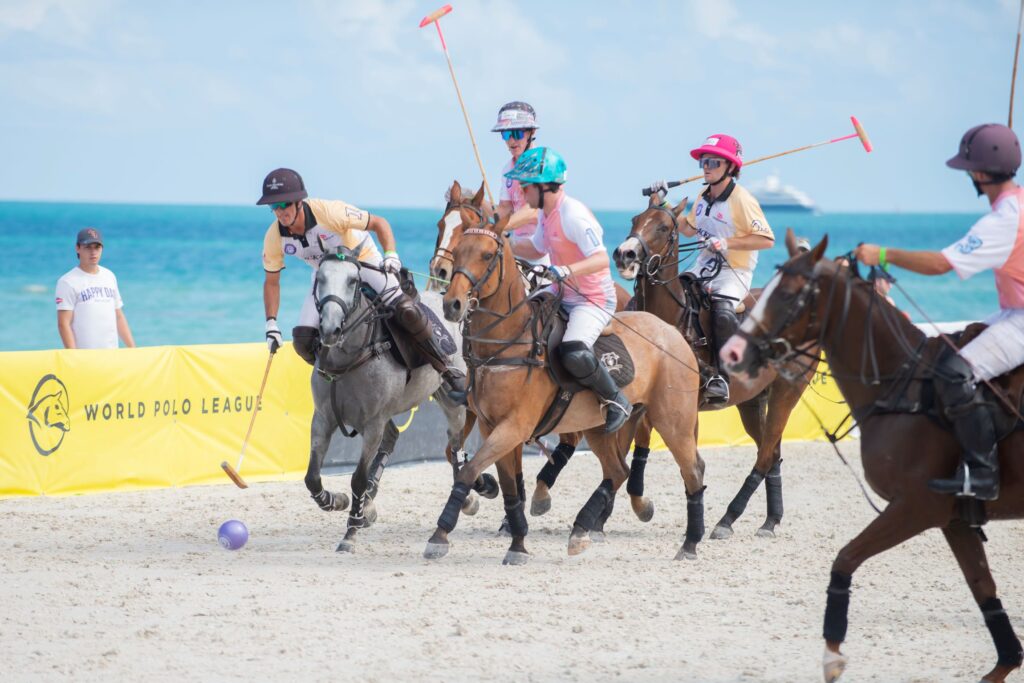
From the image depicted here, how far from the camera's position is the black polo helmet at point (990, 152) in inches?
245

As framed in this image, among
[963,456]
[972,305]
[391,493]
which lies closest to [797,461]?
[391,493]

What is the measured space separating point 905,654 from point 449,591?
273 cm

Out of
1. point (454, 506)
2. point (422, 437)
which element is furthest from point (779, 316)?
point (422, 437)

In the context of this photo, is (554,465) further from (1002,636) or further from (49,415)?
(1002,636)

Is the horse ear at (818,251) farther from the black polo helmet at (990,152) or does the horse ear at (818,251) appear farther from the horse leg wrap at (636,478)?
the horse leg wrap at (636,478)

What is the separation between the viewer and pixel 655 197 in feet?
34.4

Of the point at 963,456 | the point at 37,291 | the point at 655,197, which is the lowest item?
the point at 963,456

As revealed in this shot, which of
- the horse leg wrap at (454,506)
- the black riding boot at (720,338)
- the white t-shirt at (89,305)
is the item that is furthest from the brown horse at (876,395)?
the white t-shirt at (89,305)

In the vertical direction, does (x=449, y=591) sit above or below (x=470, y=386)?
below

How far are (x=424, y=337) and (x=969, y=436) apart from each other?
187 inches

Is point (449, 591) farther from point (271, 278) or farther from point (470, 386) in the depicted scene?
point (271, 278)

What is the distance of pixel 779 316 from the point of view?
5.93 meters

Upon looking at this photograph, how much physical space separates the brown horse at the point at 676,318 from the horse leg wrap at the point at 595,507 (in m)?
0.79

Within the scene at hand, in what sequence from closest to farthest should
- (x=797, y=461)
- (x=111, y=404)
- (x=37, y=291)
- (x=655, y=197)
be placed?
(x=655, y=197) < (x=111, y=404) < (x=797, y=461) < (x=37, y=291)
